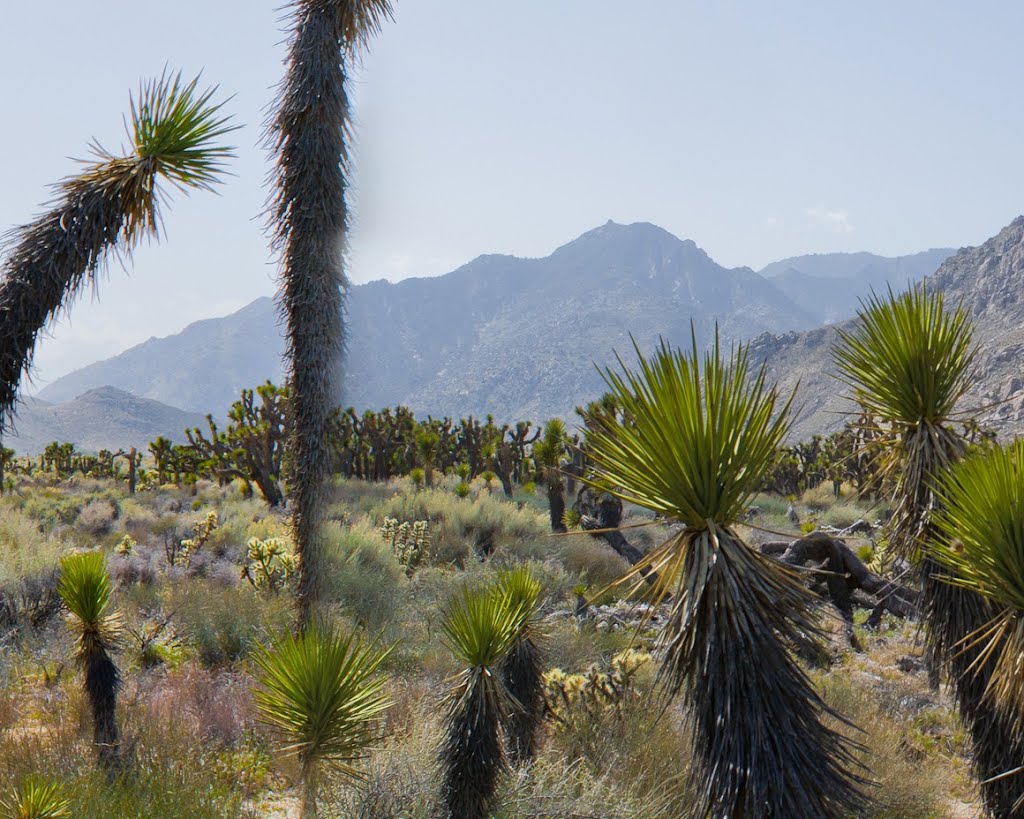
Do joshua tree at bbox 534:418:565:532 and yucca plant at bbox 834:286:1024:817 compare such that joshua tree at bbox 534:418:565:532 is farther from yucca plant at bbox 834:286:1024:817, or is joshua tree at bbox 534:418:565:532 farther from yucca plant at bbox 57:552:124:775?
yucca plant at bbox 57:552:124:775

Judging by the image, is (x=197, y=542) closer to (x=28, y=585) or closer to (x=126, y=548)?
(x=126, y=548)

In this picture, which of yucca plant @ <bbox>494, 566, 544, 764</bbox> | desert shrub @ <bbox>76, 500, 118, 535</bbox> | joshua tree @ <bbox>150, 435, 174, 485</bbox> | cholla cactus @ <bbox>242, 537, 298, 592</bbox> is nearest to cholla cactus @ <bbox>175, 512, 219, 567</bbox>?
cholla cactus @ <bbox>242, 537, 298, 592</bbox>

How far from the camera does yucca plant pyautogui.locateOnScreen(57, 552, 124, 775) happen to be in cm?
541

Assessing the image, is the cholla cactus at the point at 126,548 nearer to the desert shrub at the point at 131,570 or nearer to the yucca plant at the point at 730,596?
the desert shrub at the point at 131,570

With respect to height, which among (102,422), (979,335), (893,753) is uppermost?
(979,335)

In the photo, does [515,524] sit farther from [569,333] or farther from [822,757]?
[569,333]

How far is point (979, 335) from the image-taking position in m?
75.9

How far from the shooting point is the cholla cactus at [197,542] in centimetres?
1155

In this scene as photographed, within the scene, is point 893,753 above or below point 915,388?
below

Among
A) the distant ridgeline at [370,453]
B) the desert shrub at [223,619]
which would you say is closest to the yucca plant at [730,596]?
the desert shrub at [223,619]

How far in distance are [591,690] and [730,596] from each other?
117 inches

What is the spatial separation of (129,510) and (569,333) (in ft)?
599

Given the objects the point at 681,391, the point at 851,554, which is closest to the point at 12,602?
the point at 681,391

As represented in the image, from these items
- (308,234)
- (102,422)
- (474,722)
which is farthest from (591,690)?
(102,422)
